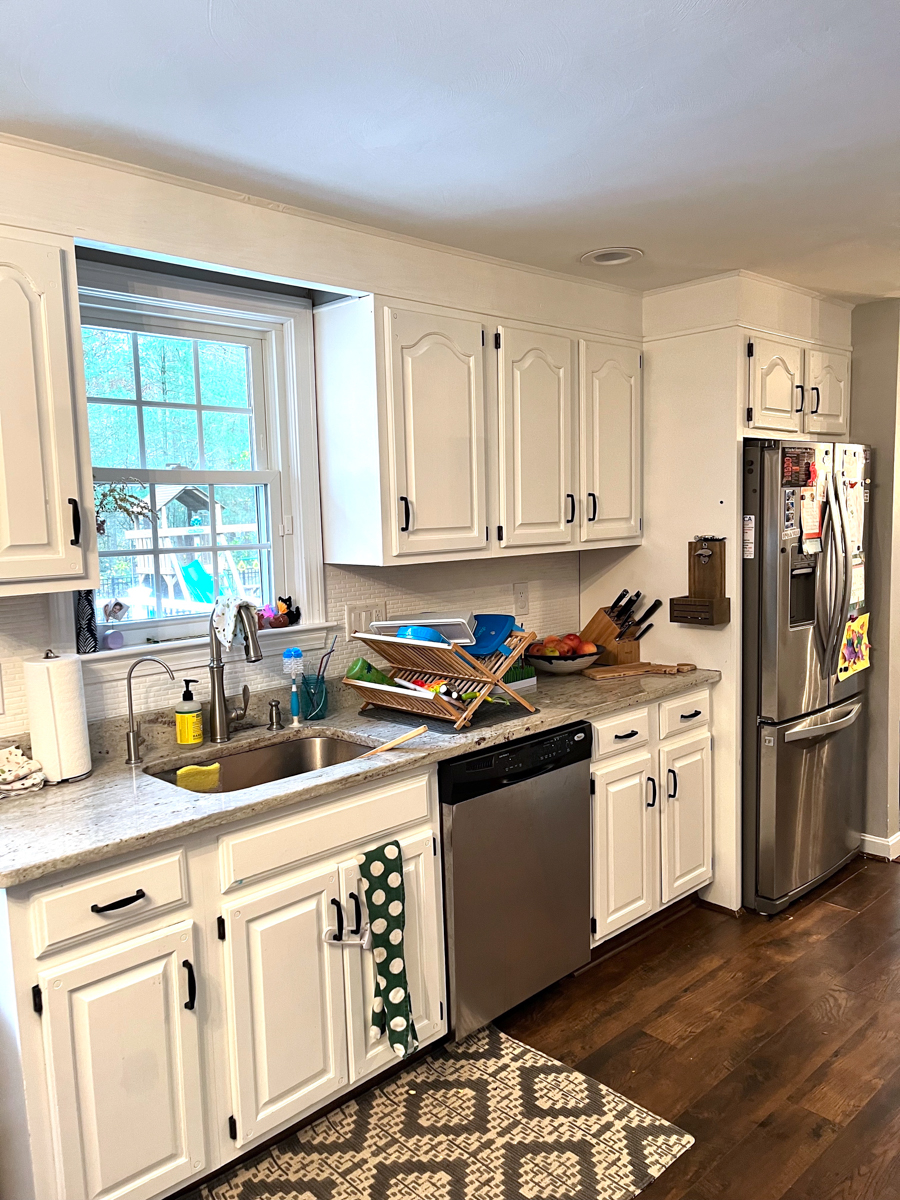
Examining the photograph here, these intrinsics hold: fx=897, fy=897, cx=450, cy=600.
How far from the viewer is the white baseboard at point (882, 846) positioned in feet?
12.8

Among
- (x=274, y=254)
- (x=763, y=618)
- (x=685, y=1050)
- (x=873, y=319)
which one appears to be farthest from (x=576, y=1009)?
(x=873, y=319)

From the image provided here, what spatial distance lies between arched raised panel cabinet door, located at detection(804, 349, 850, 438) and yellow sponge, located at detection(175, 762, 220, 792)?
2677 mm

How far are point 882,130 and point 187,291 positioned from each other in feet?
6.08

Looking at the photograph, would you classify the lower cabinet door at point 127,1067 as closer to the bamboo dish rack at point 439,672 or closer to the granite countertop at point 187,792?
the granite countertop at point 187,792

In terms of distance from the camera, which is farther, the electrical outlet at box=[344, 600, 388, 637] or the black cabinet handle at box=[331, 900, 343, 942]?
the electrical outlet at box=[344, 600, 388, 637]

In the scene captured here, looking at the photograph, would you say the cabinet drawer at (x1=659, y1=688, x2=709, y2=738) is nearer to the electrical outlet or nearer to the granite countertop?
the granite countertop

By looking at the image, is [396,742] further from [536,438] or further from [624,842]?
[536,438]

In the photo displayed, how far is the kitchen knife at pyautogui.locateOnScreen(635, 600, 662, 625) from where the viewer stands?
3600 mm

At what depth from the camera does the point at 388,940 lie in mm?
2299

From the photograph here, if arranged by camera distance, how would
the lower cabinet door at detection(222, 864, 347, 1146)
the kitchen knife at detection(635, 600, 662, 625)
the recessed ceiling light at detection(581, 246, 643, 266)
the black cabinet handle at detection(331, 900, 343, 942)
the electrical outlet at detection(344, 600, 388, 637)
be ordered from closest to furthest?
1. the lower cabinet door at detection(222, 864, 347, 1146)
2. the black cabinet handle at detection(331, 900, 343, 942)
3. the recessed ceiling light at detection(581, 246, 643, 266)
4. the electrical outlet at detection(344, 600, 388, 637)
5. the kitchen knife at detection(635, 600, 662, 625)

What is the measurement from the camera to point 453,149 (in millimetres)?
2090

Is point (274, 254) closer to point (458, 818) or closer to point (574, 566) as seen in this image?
point (458, 818)

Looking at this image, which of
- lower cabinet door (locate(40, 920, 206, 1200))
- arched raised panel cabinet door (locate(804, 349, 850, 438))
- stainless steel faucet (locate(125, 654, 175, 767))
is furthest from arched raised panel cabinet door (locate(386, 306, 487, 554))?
arched raised panel cabinet door (locate(804, 349, 850, 438))

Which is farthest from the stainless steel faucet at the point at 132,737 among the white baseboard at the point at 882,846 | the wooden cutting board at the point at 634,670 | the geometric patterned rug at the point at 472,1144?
the white baseboard at the point at 882,846
